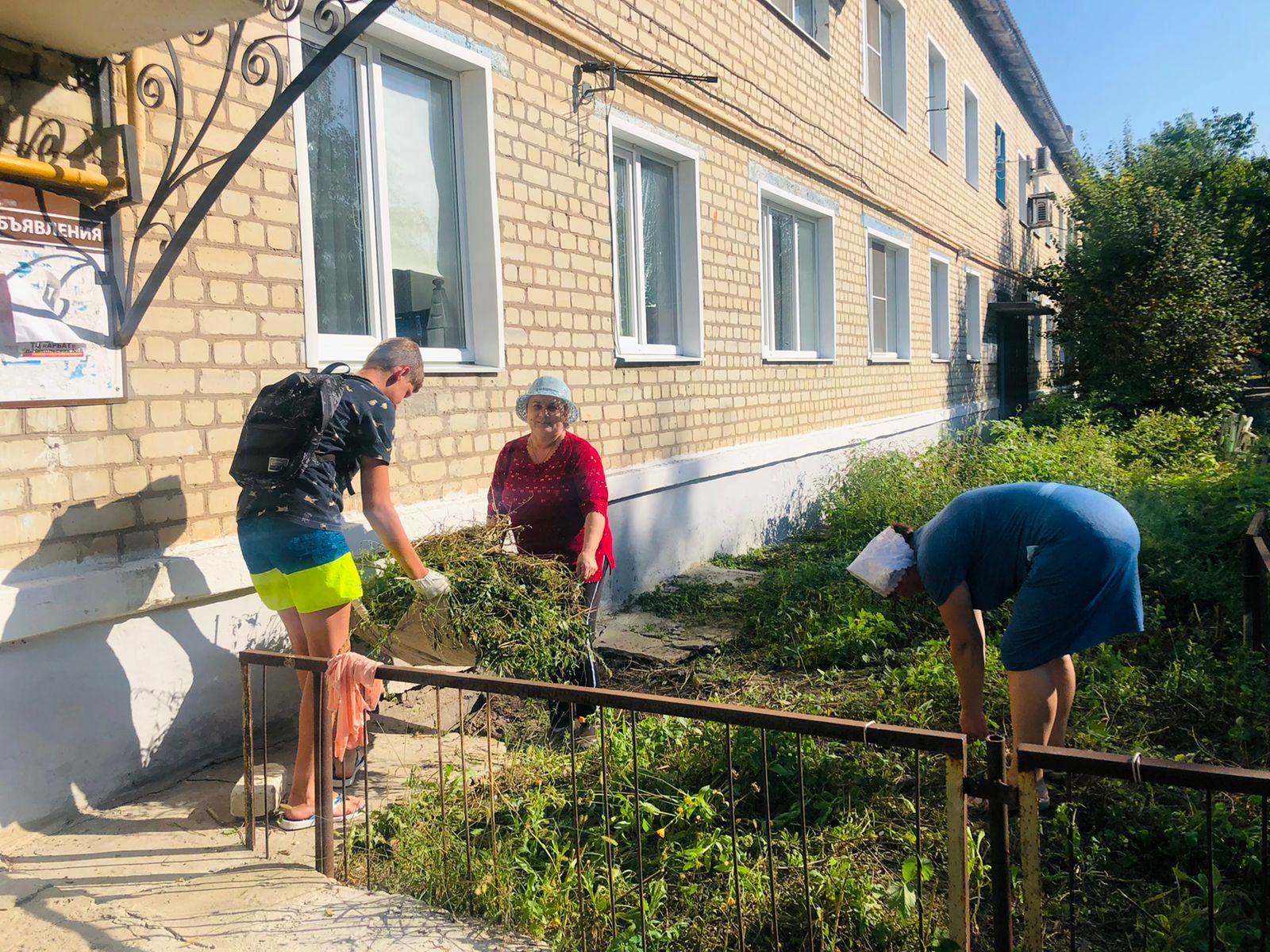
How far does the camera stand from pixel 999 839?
184 centimetres

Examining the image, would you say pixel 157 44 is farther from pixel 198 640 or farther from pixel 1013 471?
pixel 1013 471

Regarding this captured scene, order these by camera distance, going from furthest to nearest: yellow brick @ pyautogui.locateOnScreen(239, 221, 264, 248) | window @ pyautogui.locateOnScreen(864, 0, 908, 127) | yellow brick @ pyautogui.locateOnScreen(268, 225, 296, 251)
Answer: window @ pyautogui.locateOnScreen(864, 0, 908, 127), yellow brick @ pyautogui.locateOnScreen(268, 225, 296, 251), yellow brick @ pyautogui.locateOnScreen(239, 221, 264, 248)

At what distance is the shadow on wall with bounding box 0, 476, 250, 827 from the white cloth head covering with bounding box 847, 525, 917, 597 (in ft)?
7.99

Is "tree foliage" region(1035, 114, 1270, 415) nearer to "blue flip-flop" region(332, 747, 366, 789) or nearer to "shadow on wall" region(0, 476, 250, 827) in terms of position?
"blue flip-flop" region(332, 747, 366, 789)

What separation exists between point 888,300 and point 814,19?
13.3 ft

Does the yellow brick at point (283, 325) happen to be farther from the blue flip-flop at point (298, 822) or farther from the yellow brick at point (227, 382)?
the blue flip-flop at point (298, 822)

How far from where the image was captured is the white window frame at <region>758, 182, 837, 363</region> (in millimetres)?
8820

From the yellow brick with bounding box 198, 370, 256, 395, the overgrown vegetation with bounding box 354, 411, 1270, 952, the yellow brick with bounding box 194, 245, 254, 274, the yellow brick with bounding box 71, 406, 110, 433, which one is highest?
the yellow brick with bounding box 194, 245, 254, 274

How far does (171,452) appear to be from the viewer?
353cm

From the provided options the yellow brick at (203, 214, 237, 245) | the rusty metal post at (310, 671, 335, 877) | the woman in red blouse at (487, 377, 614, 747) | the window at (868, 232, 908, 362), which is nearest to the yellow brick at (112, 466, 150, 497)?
the yellow brick at (203, 214, 237, 245)

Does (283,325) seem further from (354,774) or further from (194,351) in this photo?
(354,774)

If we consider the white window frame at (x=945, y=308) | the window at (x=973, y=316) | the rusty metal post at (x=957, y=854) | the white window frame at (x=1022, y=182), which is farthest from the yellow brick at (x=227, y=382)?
the white window frame at (x=1022, y=182)

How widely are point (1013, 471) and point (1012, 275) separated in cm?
1368

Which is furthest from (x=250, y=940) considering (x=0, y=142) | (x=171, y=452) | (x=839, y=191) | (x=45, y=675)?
(x=839, y=191)
